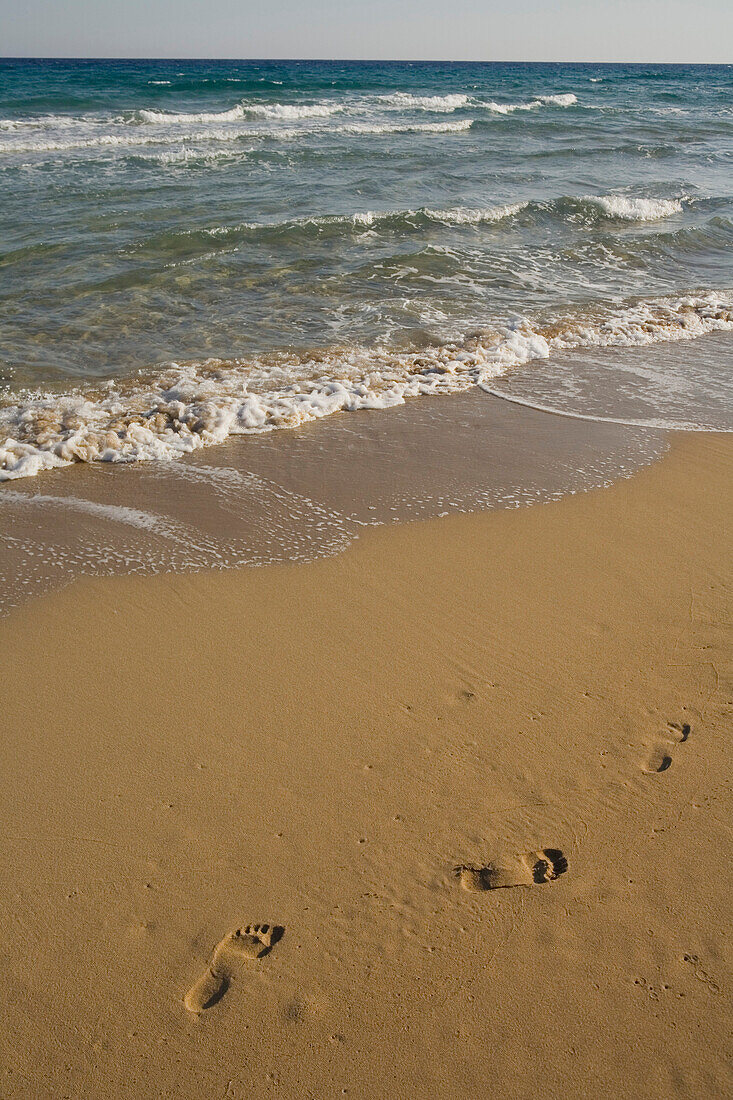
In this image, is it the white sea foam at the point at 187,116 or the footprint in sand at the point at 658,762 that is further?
the white sea foam at the point at 187,116

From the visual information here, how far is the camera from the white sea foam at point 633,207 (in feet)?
38.7

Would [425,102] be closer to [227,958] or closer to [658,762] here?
[658,762]

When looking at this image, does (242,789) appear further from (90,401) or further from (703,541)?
(90,401)

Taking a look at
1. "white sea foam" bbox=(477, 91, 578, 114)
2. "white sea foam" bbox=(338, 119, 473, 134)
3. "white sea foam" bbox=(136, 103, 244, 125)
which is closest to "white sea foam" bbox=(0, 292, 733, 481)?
"white sea foam" bbox=(338, 119, 473, 134)

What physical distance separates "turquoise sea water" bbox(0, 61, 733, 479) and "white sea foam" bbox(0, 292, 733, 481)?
0.02 m

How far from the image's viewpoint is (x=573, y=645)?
3318 millimetres

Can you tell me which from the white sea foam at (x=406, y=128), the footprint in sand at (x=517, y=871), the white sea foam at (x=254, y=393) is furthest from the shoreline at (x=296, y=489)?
the white sea foam at (x=406, y=128)

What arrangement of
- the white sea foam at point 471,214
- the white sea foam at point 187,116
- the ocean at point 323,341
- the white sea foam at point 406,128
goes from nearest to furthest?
the ocean at point 323,341 < the white sea foam at point 471,214 < the white sea foam at point 406,128 < the white sea foam at point 187,116

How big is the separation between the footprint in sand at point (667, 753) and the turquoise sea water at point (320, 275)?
3233 millimetres

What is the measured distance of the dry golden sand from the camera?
198 cm

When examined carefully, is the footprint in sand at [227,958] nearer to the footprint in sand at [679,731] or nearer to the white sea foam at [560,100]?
the footprint in sand at [679,731]

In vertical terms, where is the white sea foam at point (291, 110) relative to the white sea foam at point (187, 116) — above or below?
above

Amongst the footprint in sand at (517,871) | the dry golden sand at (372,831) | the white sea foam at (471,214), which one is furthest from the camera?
the white sea foam at (471,214)

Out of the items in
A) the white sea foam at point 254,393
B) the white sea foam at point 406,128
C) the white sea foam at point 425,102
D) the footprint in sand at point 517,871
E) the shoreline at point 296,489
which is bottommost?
the footprint in sand at point 517,871
